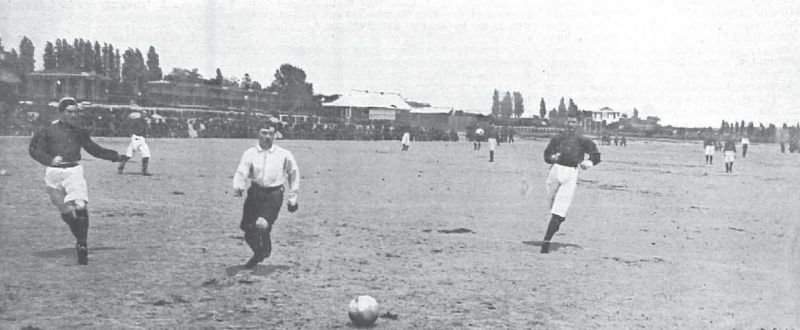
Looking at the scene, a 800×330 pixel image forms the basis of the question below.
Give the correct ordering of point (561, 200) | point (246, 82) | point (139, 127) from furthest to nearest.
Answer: point (246, 82), point (139, 127), point (561, 200)

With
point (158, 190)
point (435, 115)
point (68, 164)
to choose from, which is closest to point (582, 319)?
point (68, 164)

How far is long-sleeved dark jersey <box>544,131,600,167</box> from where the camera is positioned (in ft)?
A: 31.4

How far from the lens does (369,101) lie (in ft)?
301

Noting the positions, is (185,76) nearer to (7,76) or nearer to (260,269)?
(7,76)

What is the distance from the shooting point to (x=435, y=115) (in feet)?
336

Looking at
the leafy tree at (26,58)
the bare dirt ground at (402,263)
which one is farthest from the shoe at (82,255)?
the leafy tree at (26,58)

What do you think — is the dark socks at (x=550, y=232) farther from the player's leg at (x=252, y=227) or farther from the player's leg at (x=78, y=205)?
the player's leg at (x=78, y=205)

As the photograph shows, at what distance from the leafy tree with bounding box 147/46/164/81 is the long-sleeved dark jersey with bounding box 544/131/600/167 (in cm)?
7383

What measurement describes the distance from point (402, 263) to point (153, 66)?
7741cm

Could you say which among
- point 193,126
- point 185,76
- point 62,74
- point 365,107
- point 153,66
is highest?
point 153,66

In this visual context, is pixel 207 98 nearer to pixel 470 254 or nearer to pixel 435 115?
pixel 435 115

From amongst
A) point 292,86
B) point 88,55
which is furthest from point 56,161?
point 88,55

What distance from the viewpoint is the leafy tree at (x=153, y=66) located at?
3108 inches

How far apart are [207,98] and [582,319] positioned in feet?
203
